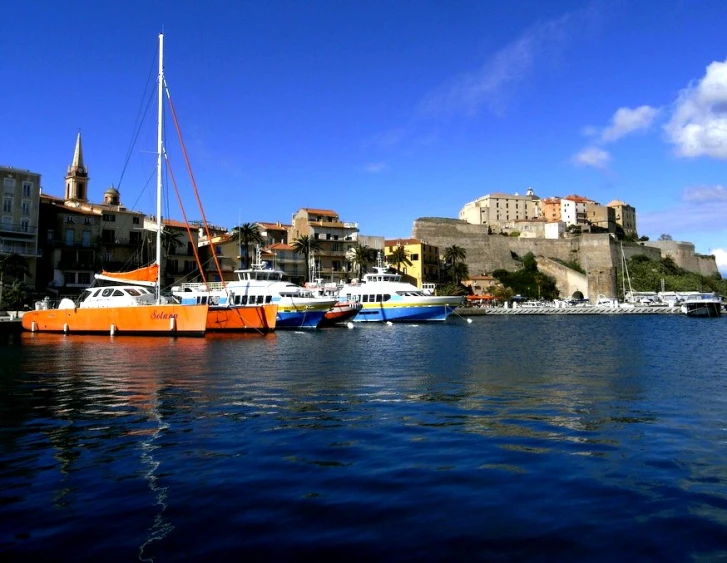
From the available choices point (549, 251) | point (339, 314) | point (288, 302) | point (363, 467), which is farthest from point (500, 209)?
point (363, 467)

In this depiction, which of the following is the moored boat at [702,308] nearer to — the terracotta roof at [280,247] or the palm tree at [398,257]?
the palm tree at [398,257]

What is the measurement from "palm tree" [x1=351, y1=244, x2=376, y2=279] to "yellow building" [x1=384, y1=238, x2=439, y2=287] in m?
5.39

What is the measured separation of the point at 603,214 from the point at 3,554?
133757mm

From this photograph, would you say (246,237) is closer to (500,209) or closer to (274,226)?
(274,226)

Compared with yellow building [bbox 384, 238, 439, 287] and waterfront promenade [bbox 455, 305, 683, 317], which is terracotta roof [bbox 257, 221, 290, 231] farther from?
waterfront promenade [bbox 455, 305, 683, 317]

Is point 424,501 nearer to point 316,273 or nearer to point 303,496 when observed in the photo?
point 303,496

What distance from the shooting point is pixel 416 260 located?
8519 centimetres

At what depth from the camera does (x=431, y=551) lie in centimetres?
503

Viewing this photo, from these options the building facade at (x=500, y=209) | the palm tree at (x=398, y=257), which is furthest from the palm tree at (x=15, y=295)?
the building facade at (x=500, y=209)

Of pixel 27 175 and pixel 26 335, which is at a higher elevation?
pixel 27 175

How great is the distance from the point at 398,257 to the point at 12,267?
45868 mm

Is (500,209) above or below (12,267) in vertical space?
above

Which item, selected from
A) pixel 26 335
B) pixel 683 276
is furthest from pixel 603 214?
pixel 26 335

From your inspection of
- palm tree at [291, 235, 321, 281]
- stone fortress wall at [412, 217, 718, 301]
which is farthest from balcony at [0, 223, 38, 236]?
stone fortress wall at [412, 217, 718, 301]
